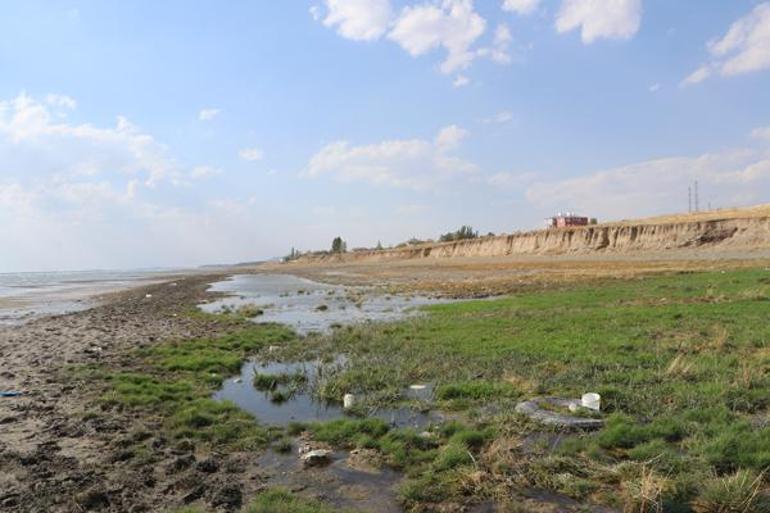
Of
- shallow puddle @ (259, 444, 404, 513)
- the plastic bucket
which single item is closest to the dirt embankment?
the plastic bucket

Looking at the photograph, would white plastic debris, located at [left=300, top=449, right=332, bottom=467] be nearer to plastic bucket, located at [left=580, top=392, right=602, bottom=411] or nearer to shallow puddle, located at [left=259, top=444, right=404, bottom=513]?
shallow puddle, located at [left=259, top=444, right=404, bottom=513]

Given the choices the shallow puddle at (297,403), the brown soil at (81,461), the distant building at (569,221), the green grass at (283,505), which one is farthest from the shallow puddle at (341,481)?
the distant building at (569,221)

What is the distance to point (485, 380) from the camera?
A: 1057 cm

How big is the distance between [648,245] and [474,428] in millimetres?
71405

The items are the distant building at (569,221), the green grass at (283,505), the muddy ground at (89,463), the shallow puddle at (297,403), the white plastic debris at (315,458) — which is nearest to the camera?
the green grass at (283,505)

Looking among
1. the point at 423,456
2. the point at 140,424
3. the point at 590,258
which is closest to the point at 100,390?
the point at 140,424

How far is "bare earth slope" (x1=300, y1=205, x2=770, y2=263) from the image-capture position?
193 ft

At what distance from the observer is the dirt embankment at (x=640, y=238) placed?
5931 cm

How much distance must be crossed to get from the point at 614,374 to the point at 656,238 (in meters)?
68.5

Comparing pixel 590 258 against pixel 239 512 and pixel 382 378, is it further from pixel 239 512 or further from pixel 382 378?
pixel 239 512

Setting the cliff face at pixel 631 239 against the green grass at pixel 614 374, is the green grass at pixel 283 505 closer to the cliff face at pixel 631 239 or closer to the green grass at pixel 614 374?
the green grass at pixel 614 374

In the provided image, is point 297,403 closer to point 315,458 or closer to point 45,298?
point 315,458

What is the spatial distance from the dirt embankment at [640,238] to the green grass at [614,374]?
46.9 meters

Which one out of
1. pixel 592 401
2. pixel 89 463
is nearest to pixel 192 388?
pixel 89 463
